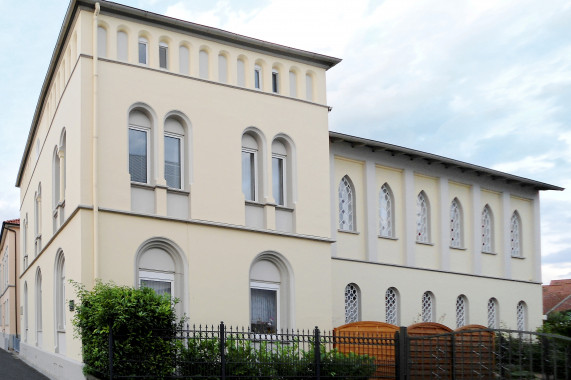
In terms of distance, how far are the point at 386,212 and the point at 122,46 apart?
36.3 ft

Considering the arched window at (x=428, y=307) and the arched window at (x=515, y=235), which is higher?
the arched window at (x=515, y=235)

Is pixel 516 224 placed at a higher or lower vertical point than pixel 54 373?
higher

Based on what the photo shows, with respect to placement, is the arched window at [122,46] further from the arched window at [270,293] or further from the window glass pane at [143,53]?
the arched window at [270,293]

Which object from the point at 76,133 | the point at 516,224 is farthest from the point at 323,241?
the point at 516,224

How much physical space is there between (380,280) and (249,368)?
9.43 meters

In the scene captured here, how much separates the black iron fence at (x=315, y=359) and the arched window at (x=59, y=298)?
4834 millimetres

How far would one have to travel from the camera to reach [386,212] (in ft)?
87.4

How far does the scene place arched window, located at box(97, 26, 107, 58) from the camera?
1889cm

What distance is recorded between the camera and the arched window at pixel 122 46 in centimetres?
1922

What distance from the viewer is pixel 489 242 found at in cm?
3016

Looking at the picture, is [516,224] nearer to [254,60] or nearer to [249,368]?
[254,60]

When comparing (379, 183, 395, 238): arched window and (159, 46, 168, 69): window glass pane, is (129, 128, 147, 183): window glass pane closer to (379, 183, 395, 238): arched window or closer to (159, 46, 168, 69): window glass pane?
(159, 46, 168, 69): window glass pane

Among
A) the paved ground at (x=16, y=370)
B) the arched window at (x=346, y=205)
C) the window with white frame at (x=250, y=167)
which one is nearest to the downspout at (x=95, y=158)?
the window with white frame at (x=250, y=167)

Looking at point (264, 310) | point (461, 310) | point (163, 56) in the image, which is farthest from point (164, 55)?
point (461, 310)
